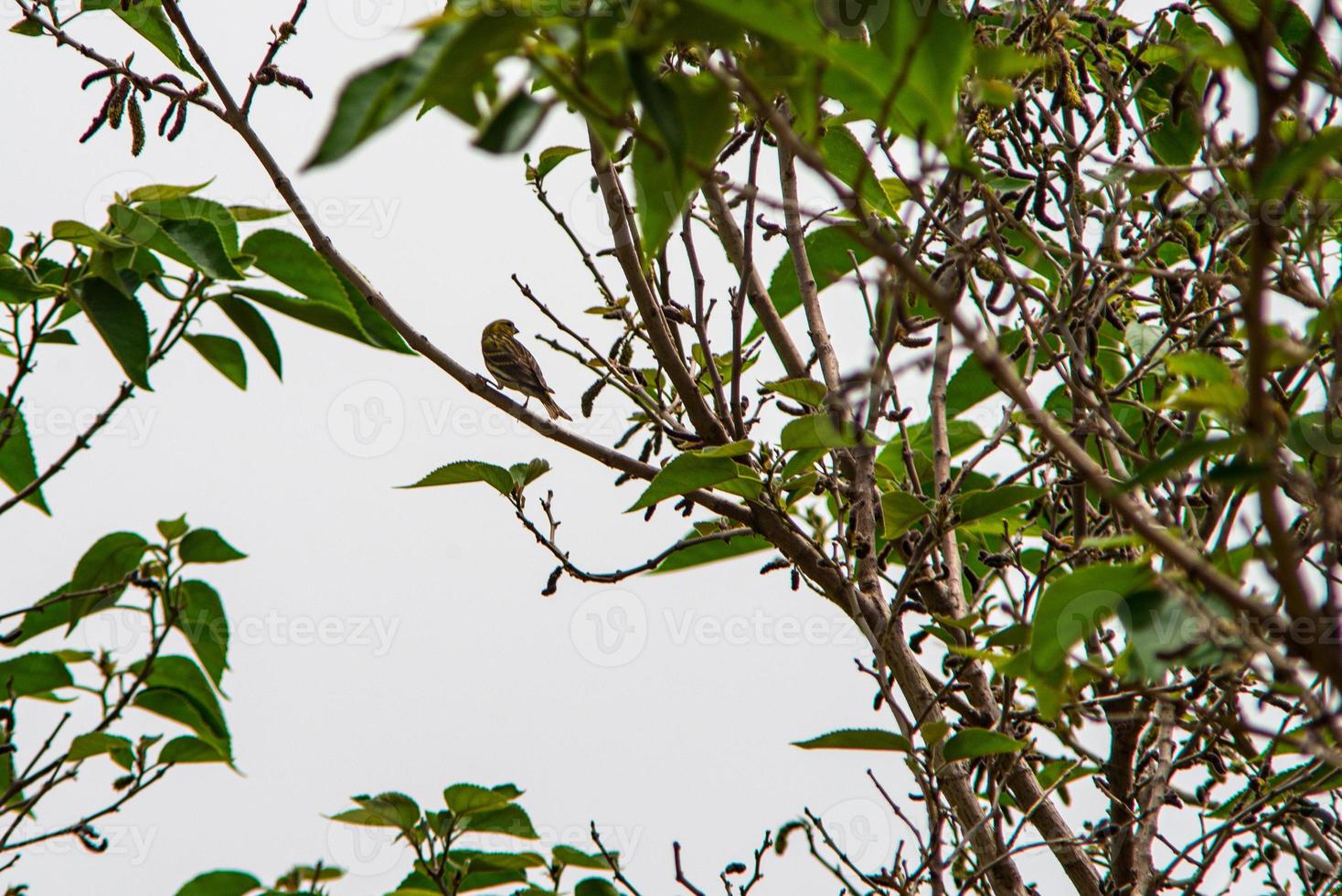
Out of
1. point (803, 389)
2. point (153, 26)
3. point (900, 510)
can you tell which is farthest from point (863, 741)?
point (153, 26)

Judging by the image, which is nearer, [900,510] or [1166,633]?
[1166,633]

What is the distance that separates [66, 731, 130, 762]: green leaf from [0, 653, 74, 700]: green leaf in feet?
0.30

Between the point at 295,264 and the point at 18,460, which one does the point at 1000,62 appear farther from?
the point at 18,460

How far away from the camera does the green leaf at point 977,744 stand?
1.44 meters

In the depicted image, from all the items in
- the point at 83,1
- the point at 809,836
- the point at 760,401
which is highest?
the point at 83,1

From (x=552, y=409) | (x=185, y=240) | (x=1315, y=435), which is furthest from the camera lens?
(x=552, y=409)

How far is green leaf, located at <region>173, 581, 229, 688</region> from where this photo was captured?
1875 mm

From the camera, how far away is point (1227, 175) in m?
1.56

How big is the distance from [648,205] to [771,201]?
3.6 inches

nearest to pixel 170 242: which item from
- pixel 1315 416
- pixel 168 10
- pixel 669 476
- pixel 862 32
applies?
pixel 168 10

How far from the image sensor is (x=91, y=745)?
188cm

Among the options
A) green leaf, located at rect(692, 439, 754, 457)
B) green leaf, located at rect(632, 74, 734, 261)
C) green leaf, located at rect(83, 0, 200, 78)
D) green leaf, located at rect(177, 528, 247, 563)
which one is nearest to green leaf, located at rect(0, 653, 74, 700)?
green leaf, located at rect(177, 528, 247, 563)

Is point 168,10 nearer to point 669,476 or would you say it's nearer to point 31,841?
point 669,476

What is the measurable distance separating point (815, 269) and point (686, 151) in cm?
149
